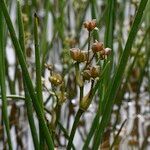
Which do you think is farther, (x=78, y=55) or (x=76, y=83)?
(x=76, y=83)

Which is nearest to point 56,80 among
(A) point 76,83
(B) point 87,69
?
(B) point 87,69

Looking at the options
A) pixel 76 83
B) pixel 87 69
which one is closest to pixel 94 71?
pixel 87 69

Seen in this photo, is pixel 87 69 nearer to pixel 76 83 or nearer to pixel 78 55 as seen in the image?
pixel 78 55

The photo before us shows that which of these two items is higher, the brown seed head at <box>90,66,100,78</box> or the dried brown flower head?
the dried brown flower head

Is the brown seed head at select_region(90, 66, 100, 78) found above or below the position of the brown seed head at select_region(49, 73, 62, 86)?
above

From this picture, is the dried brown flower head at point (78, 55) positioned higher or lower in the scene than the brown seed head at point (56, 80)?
higher

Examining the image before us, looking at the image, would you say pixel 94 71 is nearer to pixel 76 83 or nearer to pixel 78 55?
pixel 78 55

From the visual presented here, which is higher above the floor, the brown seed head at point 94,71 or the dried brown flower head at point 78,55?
the dried brown flower head at point 78,55

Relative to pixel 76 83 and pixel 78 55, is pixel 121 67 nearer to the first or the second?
pixel 78 55

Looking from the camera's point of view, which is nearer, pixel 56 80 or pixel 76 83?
pixel 56 80
